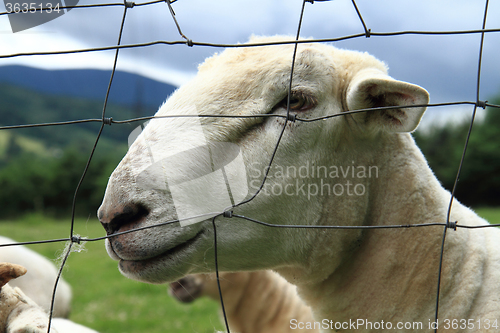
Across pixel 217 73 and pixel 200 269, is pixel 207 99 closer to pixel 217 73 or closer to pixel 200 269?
pixel 217 73

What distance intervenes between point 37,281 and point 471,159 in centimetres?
2430

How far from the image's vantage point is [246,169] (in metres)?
2.02

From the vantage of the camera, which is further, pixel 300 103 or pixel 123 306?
pixel 123 306

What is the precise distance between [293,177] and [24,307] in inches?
51.3

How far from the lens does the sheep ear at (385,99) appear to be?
1966 millimetres

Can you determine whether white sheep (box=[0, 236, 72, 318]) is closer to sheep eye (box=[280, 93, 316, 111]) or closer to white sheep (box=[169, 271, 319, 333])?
white sheep (box=[169, 271, 319, 333])

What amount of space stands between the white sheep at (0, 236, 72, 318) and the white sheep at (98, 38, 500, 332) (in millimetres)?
1326

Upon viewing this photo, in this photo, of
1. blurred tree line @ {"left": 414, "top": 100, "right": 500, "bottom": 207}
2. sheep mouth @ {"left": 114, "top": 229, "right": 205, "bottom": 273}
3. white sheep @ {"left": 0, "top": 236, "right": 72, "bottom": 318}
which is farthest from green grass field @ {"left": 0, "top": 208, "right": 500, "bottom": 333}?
blurred tree line @ {"left": 414, "top": 100, "right": 500, "bottom": 207}

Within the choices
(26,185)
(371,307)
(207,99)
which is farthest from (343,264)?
(26,185)
